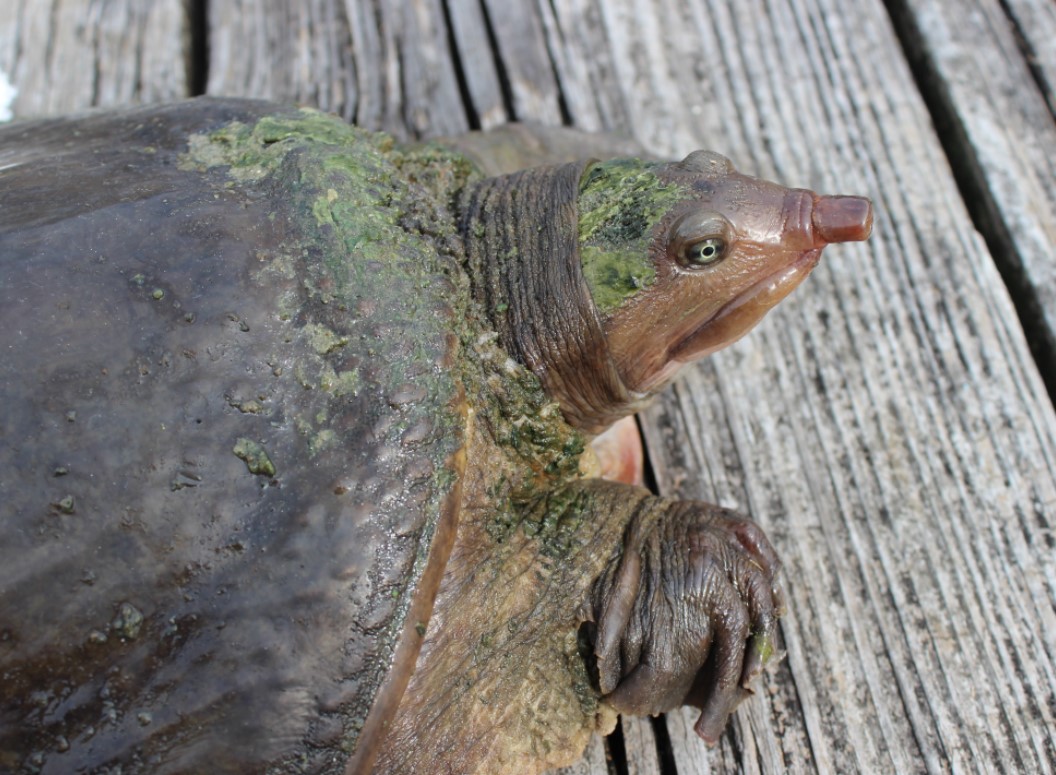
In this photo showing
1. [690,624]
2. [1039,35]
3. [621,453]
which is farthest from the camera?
[1039,35]

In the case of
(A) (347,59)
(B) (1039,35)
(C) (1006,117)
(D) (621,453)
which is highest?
(A) (347,59)

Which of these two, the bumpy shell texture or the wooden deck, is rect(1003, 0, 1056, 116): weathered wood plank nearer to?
the wooden deck

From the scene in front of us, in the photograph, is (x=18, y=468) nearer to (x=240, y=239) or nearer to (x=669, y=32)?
(x=240, y=239)

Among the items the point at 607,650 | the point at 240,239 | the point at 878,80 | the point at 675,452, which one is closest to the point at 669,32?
the point at 878,80

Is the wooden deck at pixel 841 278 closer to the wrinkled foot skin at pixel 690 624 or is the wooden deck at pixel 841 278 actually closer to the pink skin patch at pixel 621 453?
the pink skin patch at pixel 621 453

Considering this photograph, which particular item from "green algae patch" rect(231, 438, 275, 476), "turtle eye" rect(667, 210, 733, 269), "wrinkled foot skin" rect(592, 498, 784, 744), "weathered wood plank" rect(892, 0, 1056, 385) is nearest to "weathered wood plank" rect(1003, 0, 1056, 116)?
"weathered wood plank" rect(892, 0, 1056, 385)

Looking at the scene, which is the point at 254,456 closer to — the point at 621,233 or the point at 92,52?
the point at 621,233

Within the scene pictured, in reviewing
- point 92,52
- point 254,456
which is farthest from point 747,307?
point 92,52

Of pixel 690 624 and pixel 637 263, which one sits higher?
pixel 637 263
